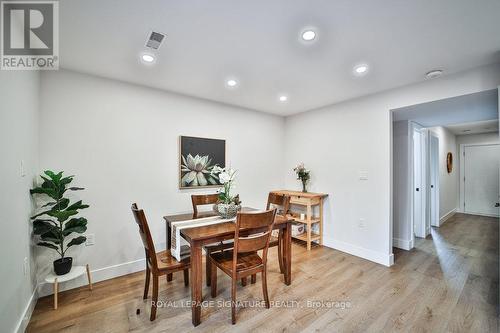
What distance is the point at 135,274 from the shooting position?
8.92 ft

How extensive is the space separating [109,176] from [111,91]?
103 cm

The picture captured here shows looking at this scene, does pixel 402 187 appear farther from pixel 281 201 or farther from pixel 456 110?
pixel 281 201

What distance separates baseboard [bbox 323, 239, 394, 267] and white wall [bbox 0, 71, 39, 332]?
3.73 m

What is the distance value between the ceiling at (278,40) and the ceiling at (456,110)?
1.18 ft

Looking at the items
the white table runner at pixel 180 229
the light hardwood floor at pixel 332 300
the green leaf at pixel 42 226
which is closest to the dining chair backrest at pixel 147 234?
the white table runner at pixel 180 229

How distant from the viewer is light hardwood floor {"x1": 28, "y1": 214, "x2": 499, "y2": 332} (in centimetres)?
183

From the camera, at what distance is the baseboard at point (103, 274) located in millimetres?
2237

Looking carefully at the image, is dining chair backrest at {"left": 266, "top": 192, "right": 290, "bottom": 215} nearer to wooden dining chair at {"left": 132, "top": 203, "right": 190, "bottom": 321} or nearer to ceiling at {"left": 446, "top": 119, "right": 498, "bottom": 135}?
wooden dining chair at {"left": 132, "top": 203, "right": 190, "bottom": 321}

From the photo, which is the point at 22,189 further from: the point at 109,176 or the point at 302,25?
the point at 302,25

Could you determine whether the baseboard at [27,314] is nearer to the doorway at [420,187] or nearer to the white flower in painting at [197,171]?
the white flower in painting at [197,171]

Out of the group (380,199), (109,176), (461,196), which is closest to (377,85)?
(380,199)

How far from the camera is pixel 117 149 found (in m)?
2.65

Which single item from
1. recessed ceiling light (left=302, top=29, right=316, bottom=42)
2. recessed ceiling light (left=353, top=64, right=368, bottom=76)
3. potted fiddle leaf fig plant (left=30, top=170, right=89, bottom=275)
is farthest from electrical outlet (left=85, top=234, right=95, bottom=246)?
recessed ceiling light (left=353, top=64, right=368, bottom=76)

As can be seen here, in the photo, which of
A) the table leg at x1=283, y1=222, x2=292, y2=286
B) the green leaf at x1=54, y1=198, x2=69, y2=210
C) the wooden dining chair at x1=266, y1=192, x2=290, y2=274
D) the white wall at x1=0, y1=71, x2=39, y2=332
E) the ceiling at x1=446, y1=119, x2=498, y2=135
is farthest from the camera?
the ceiling at x1=446, y1=119, x2=498, y2=135
